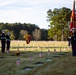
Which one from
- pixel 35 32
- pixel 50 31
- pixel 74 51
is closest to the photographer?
pixel 74 51

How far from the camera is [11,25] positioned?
445ft

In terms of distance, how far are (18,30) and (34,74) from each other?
4748 inches

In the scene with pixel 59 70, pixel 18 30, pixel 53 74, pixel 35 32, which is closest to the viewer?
pixel 53 74

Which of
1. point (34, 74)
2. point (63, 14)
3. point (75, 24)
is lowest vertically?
point (34, 74)

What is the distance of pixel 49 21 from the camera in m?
97.6

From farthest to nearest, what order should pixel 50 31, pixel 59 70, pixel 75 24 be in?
1. pixel 50 31
2. pixel 75 24
3. pixel 59 70

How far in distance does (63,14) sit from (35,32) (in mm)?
30764

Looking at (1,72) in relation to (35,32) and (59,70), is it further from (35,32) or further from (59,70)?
(35,32)

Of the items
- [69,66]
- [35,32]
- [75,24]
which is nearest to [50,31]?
[35,32]

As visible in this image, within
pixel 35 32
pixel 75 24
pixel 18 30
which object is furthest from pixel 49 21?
pixel 75 24

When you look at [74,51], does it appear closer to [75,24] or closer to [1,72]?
[75,24]

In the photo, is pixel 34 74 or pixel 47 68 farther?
pixel 47 68

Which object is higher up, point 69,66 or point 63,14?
point 63,14

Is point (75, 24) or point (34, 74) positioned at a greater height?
point (75, 24)
